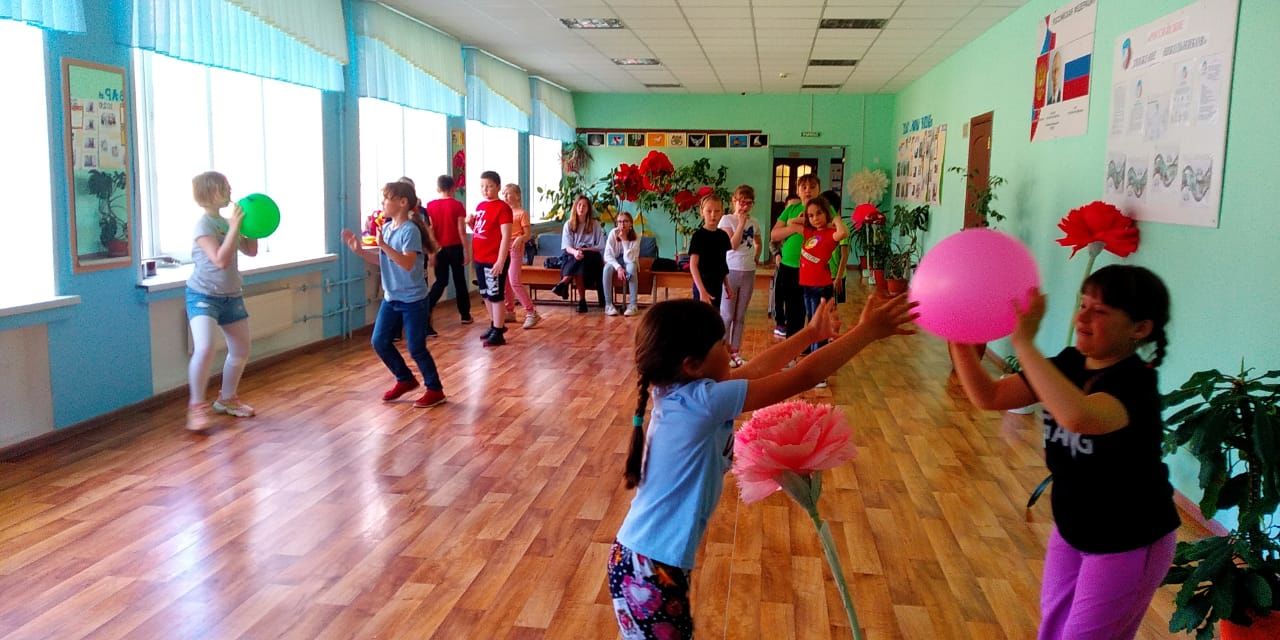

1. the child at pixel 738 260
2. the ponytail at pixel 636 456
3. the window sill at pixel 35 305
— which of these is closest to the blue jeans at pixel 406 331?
the window sill at pixel 35 305

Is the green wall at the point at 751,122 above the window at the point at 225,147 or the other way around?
above

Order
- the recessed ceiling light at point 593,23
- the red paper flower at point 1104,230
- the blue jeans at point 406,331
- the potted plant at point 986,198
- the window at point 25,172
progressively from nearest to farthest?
1. the window at point 25,172
2. the red paper flower at point 1104,230
3. the blue jeans at point 406,331
4. the potted plant at point 986,198
5. the recessed ceiling light at point 593,23

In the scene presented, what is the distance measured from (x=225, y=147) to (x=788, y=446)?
6.51 m

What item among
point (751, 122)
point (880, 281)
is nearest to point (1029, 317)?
point (880, 281)

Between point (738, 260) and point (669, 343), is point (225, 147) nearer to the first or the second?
point (738, 260)

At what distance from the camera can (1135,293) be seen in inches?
75.0

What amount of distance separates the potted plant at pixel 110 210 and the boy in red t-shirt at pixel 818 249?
4528 mm

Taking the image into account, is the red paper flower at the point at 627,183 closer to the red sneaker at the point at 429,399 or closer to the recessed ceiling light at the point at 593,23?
the recessed ceiling light at the point at 593,23

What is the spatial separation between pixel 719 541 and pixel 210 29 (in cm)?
468

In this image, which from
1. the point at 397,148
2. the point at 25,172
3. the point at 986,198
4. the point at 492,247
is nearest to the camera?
the point at 25,172

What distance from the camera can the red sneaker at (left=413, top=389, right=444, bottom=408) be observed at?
606cm

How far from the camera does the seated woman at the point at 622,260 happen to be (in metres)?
10.8

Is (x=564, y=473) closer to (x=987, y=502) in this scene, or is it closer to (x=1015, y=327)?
(x=987, y=502)

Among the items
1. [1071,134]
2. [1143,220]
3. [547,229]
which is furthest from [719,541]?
[547,229]
